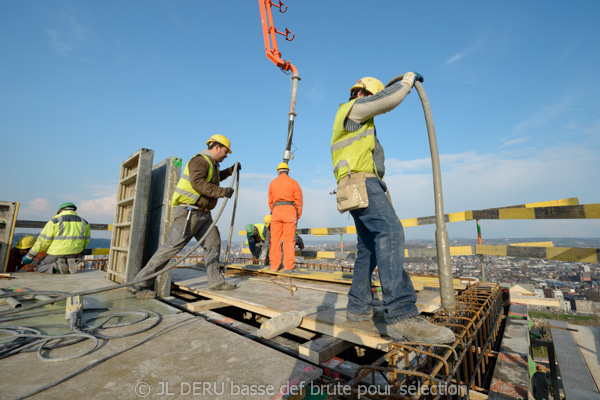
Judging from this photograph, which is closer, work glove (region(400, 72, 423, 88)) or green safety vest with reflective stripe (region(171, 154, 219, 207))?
work glove (region(400, 72, 423, 88))

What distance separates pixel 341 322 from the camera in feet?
7.07

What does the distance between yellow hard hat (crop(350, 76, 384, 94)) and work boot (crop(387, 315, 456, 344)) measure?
197 cm

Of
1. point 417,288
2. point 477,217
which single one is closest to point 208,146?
point 417,288

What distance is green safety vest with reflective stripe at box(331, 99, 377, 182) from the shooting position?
225 centimetres

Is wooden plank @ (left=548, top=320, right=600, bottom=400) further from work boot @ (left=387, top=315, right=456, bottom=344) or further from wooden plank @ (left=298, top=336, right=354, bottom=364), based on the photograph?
wooden plank @ (left=298, top=336, right=354, bottom=364)

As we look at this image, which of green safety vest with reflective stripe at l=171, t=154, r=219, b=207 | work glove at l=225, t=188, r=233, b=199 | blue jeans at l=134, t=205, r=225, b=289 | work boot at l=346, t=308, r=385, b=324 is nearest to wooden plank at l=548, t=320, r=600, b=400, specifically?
work boot at l=346, t=308, r=385, b=324

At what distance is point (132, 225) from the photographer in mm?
3635

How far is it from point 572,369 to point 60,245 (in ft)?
28.2

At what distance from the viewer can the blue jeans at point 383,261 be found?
1.89 metres

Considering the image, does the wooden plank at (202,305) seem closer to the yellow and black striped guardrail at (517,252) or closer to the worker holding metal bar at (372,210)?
the worker holding metal bar at (372,210)

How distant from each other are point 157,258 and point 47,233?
3887mm

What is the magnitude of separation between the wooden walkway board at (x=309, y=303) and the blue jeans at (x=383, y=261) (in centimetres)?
18

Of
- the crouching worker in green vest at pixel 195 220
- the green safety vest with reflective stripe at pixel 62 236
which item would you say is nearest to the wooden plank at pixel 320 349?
the crouching worker in green vest at pixel 195 220

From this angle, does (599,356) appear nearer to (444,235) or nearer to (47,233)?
(444,235)
